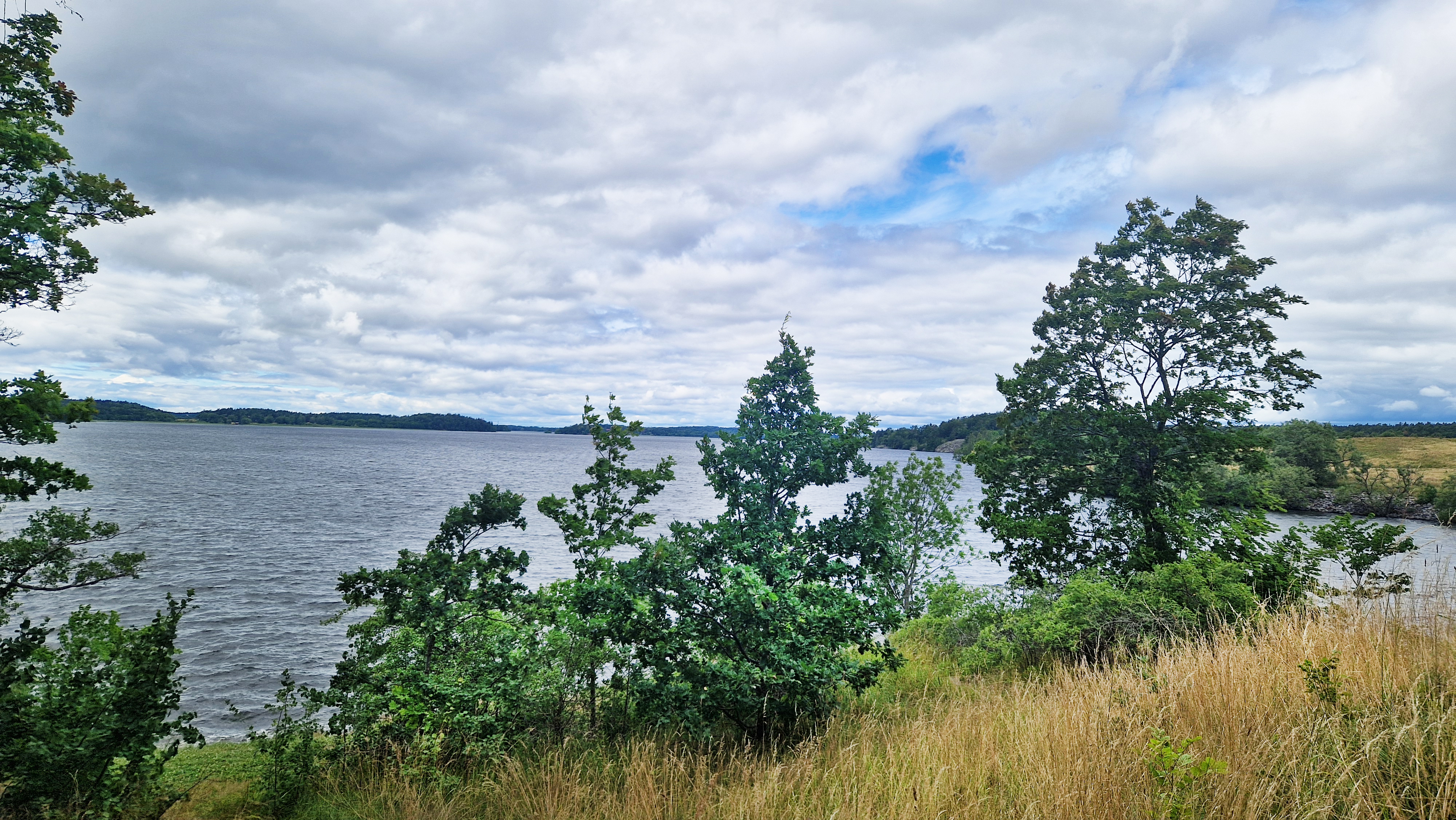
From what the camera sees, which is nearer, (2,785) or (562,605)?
(2,785)

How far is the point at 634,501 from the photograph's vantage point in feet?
38.7

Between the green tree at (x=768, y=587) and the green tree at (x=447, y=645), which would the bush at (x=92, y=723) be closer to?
the green tree at (x=447, y=645)

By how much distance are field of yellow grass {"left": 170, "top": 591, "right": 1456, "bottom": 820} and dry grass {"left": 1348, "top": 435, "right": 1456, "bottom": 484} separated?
69.5 metres

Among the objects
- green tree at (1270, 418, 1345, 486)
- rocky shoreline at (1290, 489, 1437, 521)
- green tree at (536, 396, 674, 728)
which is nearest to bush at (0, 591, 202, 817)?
green tree at (536, 396, 674, 728)

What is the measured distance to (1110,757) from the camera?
160 inches

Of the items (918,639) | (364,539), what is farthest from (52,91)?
(364,539)

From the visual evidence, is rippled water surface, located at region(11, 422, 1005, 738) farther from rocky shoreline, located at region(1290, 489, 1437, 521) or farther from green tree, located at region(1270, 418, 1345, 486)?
rocky shoreline, located at region(1290, 489, 1437, 521)

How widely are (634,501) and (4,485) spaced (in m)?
8.64

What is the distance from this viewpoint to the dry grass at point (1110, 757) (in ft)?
12.1

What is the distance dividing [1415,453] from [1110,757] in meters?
93.2

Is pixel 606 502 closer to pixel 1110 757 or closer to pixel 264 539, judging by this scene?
pixel 1110 757

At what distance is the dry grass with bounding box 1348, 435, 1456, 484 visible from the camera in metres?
58.0

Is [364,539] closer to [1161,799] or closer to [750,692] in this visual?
[750,692]

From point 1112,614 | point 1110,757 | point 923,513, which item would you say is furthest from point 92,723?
point 923,513
